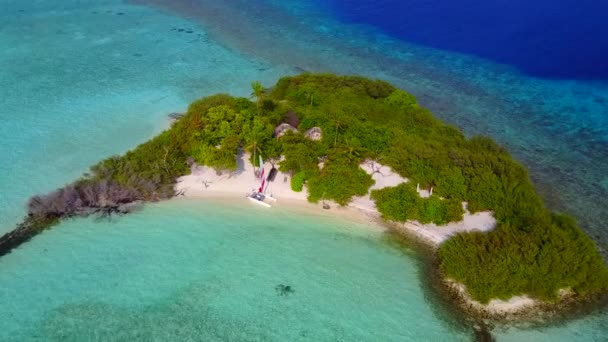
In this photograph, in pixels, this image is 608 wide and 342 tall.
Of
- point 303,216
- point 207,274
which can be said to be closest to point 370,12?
point 303,216

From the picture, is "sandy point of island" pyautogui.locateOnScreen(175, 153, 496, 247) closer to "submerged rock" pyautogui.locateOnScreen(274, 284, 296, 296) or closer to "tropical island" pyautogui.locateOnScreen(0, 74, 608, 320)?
"tropical island" pyautogui.locateOnScreen(0, 74, 608, 320)

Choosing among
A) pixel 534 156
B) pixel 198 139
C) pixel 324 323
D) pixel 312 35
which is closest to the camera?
pixel 324 323

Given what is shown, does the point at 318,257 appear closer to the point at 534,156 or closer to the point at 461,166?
the point at 461,166

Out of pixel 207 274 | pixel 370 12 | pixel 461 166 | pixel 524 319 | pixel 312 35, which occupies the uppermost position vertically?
pixel 370 12

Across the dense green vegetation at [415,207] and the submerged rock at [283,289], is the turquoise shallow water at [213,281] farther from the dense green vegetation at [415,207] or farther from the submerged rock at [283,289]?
the dense green vegetation at [415,207]

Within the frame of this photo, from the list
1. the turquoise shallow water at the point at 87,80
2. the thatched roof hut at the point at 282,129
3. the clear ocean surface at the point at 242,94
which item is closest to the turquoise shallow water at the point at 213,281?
the clear ocean surface at the point at 242,94

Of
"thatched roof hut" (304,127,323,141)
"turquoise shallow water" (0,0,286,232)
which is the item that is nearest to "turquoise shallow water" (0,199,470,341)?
"turquoise shallow water" (0,0,286,232)
